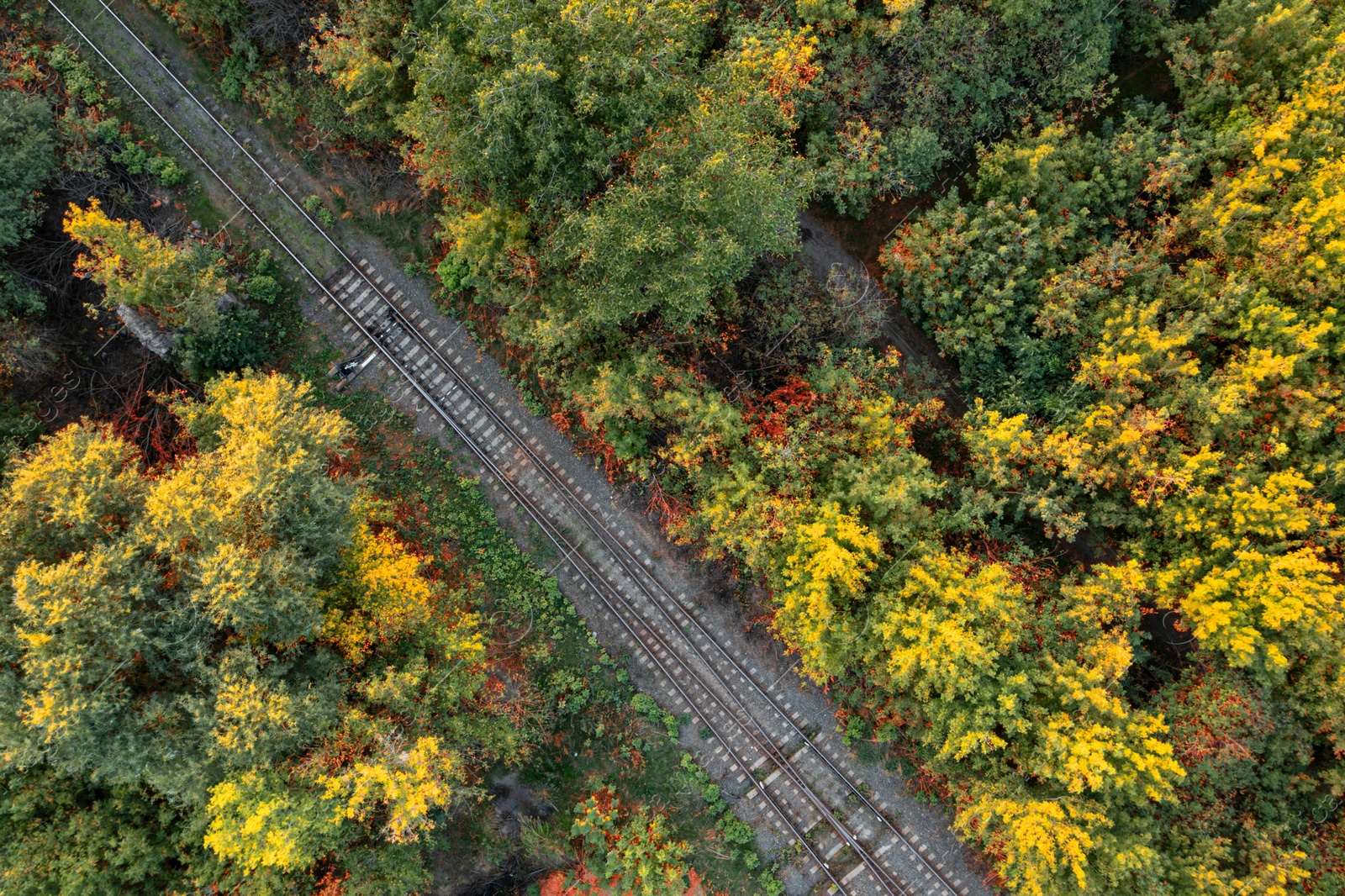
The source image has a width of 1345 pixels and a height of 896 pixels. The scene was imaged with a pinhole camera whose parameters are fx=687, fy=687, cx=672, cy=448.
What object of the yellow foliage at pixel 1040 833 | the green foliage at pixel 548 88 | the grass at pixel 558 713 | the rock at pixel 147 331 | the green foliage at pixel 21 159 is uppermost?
the green foliage at pixel 21 159

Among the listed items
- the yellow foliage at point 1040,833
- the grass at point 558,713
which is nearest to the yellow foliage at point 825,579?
the yellow foliage at point 1040,833

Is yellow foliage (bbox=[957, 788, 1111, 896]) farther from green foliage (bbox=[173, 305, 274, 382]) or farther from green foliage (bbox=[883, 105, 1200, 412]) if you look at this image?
green foliage (bbox=[173, 305, 274, 382])

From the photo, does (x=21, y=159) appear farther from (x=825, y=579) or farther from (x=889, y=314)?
(x=889, y=314)

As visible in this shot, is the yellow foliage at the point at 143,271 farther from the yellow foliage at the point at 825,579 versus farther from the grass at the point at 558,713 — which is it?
the yellow foliage at the point at 825,579

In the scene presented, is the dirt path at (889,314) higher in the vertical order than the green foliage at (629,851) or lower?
higher

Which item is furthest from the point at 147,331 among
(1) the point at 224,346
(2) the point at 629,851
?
(2) the point at 629,851

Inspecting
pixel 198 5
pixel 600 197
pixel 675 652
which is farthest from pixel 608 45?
pixel 675 652

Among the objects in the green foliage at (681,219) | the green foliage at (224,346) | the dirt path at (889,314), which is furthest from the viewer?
the dirt path at (889,314)
